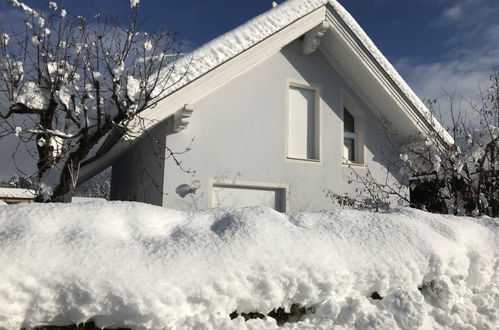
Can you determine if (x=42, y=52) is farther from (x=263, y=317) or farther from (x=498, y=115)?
(x=498, y=115)

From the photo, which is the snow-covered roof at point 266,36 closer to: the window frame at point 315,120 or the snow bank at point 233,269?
the window frame at point 315,120

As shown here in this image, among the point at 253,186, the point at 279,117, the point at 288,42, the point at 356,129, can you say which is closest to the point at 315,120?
the point at 279,117

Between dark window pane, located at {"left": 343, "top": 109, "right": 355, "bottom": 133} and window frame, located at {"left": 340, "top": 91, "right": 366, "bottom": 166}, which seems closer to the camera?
window frame, located at {"left": 340, "top": 91, "right": 366, "bottom": 166}

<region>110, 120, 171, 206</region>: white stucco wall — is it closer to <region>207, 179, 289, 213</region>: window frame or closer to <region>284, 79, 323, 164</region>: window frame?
<region>207, 179, 289, 213</region>: window frame

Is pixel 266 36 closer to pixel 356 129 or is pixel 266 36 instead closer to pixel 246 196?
pixel 246 196

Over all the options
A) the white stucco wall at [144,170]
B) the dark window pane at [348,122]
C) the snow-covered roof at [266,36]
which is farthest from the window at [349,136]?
the white stucco wall at [144,170]

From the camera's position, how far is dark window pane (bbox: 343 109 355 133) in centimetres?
980

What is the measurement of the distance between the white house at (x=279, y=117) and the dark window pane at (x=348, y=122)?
2 cm

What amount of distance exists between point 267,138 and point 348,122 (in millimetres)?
2477

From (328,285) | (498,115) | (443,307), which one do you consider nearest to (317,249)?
(328,285)

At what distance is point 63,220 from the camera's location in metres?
2.89

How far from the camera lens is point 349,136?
973cm

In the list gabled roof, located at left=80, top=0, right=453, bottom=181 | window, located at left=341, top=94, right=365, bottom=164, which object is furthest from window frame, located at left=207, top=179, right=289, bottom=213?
window, located at left=341, top=94, right=365, bottom=164

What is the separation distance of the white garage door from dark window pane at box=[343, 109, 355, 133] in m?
2.47
